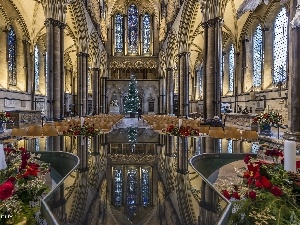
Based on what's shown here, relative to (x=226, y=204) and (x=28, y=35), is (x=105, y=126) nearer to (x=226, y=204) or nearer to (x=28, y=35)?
(x=226, y=204)

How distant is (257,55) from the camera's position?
1088 inches

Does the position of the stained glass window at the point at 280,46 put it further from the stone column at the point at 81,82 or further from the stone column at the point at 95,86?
the stone column at the point at 95,86

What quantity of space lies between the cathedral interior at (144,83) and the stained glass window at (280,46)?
94 millimetres

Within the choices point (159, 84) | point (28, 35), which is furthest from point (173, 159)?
point (159, 84)

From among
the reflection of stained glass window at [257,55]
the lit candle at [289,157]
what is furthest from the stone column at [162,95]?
the lit candle at [289,157]

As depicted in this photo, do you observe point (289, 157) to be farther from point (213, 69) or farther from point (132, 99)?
point (132, 99)

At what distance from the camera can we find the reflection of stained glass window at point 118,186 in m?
2.00

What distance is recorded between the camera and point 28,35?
2884 centimetres

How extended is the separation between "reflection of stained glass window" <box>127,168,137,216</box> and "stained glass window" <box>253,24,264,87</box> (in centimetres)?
2676

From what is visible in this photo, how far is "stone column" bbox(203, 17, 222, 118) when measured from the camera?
55.2 ft

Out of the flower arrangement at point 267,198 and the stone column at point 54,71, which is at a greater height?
the stone column at point 54,71

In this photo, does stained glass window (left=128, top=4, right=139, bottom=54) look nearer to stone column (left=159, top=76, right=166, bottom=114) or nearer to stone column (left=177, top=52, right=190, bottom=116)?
stone column (left=159, top=76, right=166, bottom=114)

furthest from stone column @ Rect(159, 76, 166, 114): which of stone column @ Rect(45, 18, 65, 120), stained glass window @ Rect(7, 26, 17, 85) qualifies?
stone column @ Rect(45, 18, 65, 120)

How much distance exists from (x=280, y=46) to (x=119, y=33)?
95.5 feet
